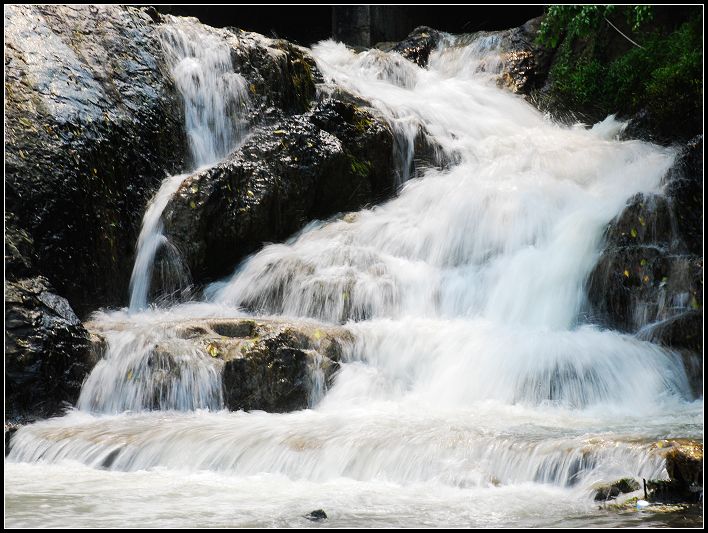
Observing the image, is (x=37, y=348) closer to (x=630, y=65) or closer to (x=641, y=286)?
(x=641, y=286)

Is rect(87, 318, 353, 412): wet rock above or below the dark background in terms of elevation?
below

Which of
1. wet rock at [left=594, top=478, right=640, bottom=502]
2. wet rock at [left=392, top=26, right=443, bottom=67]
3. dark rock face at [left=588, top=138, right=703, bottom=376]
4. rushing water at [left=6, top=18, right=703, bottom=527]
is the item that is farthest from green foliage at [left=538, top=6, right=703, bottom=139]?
wet rock at [left=594, top=478, right=640, bottom=502]

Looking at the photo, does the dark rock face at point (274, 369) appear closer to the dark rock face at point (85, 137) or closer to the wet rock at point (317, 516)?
the dark rock face at point (85, 137)

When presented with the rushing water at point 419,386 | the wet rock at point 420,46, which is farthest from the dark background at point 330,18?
the rushing water at point 419,386

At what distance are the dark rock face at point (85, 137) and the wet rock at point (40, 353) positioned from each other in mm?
834

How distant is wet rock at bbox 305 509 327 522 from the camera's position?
4012 millimetres

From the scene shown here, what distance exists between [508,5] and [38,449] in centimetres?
1604

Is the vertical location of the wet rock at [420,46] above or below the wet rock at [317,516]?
above

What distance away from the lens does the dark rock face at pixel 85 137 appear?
25.2ft

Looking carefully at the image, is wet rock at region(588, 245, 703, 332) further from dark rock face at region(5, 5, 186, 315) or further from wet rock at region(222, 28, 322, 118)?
dark rock face at region(5, 5, 186, 315)

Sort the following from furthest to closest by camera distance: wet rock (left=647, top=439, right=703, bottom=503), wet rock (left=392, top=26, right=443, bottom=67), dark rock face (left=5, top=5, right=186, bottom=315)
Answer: wet rock (left=392, top=26, right=443, bottom=67) → dark rock face (left=5, top=5, right=186, bottom=315) → wet rock (left=647, top=439, right=703, bottom=503)

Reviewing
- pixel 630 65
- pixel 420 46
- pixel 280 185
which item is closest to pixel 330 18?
pixel 420 46

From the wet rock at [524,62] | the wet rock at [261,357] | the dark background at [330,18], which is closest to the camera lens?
the wet rock at [261,357]

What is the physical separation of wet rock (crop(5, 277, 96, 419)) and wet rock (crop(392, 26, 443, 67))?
32.3 feet
